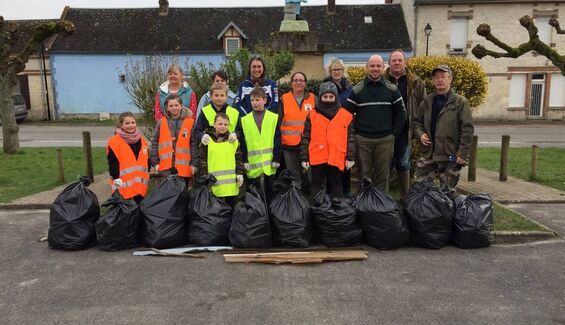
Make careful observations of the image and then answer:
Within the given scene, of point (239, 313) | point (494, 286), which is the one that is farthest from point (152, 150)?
point (494, 286)

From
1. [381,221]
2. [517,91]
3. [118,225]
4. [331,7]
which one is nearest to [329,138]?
[381,221]

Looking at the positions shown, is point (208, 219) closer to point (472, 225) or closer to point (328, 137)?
point (328, 137)

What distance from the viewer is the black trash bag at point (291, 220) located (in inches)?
196

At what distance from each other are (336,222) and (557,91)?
84.8 ft

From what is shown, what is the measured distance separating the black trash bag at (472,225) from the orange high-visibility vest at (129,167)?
359 centimetres

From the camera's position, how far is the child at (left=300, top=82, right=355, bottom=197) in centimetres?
541

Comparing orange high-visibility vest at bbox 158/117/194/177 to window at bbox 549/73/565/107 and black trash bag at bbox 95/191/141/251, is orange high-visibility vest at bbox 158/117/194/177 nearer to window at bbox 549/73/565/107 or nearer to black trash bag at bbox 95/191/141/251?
black trash bag at bbox 95/191/141/251

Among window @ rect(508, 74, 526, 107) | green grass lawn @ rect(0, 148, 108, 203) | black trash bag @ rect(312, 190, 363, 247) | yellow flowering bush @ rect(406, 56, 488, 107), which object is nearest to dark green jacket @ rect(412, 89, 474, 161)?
black trash bag @ rect(312, 190, 363, 247)

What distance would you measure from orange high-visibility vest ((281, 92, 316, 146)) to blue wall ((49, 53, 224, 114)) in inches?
875

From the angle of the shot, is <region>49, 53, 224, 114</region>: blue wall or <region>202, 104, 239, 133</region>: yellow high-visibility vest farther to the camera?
<region>49, 53, 224, 114</region>: blue wall

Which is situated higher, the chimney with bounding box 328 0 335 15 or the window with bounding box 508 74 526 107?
the chimney with bounding box 328 0 335 15

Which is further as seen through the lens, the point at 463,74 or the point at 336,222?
the point at 463,74

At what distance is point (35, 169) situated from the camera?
10.5 m

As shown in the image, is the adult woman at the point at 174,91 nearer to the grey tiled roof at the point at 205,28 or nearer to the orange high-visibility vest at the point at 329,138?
the orange high-visibility vest at the point at 329,138
